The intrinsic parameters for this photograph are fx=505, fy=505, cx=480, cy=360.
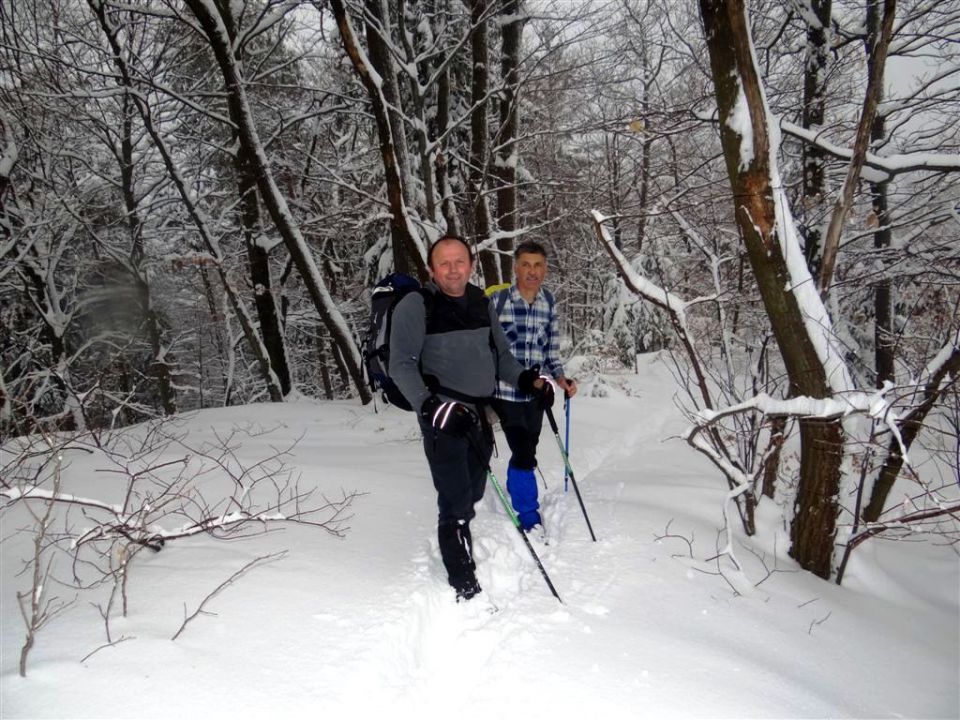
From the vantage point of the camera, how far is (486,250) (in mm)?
7727

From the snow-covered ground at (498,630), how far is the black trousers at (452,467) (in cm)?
46

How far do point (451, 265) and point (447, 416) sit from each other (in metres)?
0.89

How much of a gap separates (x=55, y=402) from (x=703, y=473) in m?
15.1

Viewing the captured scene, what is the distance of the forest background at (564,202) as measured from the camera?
318 centimetres

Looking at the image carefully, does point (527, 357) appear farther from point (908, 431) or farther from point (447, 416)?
point (908, 431)

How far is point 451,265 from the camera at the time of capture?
2904 millimetres

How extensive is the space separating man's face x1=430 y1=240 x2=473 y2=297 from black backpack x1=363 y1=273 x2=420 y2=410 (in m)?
0.17

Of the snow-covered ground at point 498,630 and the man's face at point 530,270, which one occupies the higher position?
the man's face at point 530,270

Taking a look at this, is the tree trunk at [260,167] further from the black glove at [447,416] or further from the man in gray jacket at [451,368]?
the black glove at [447,416]

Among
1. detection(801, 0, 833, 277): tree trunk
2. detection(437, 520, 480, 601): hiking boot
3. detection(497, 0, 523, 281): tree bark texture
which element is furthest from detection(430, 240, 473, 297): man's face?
detection(497, 0, 523, 281): tree bark texture

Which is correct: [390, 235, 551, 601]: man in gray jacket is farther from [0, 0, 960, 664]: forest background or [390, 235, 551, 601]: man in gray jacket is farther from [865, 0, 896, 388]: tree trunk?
[865, 0, 896, 388]: tree trunk

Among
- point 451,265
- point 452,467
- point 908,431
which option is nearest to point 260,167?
point 451,265

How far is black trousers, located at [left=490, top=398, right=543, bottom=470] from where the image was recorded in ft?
12.5

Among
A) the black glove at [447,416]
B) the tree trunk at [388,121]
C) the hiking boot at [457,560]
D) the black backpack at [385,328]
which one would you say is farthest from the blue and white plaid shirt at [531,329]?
the tree trunk at [388,121]
